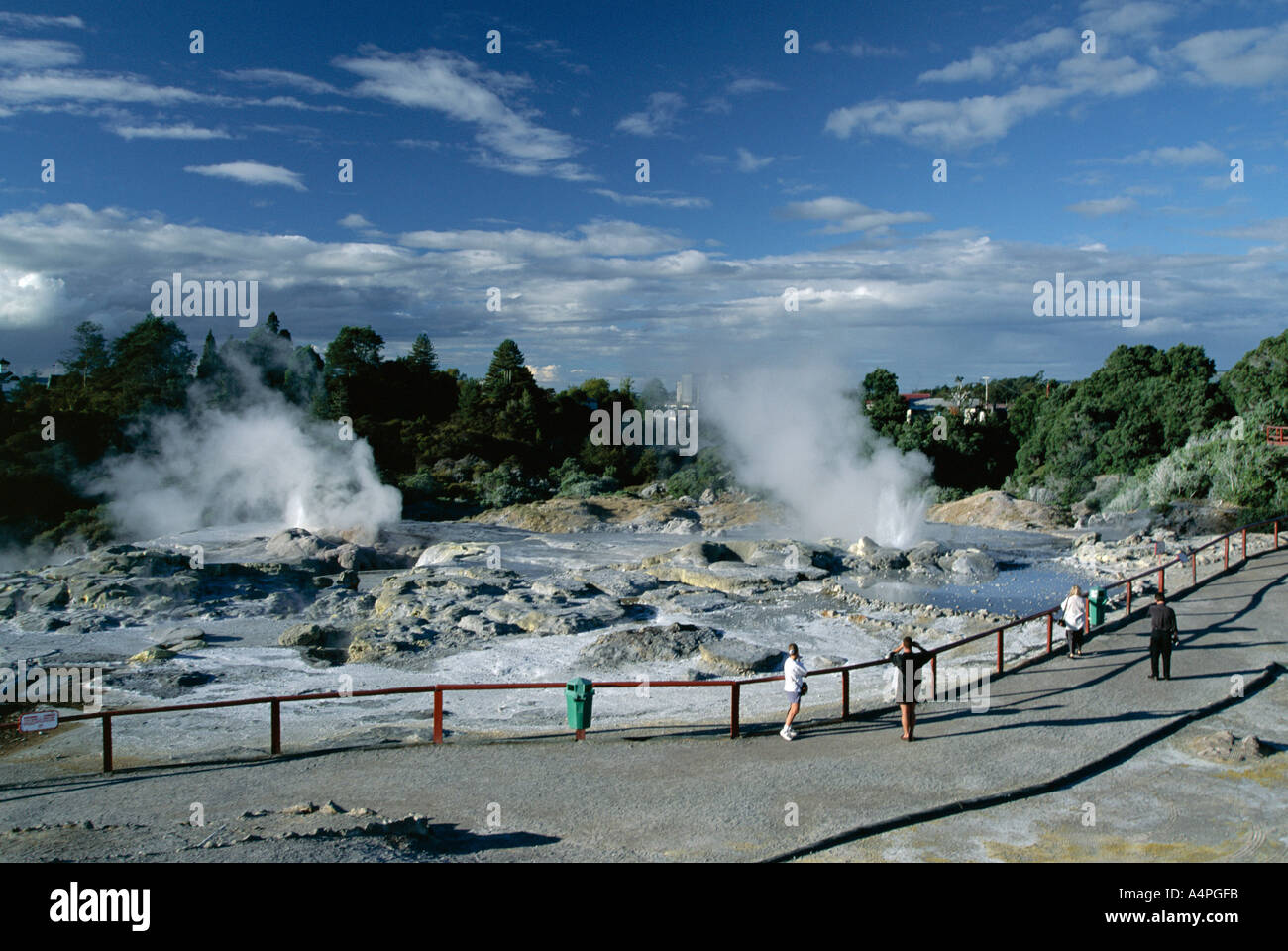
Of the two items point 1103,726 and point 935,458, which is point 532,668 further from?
point 935,458

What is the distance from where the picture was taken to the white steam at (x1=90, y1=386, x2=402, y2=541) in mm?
41156

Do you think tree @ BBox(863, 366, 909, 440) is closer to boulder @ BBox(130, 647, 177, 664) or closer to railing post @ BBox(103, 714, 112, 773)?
boulder @ BBox(130, 647, 177, 664)

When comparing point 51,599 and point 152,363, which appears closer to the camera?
point 51,599

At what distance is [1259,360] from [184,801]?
5327cm

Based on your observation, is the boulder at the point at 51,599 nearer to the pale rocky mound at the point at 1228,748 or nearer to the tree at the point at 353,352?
the pale rocky mound at the point at 1228,748

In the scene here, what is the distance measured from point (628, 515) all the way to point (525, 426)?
2335 cm

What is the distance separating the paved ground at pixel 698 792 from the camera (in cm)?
744

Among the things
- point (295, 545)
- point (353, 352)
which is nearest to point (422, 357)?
point (353, 352)

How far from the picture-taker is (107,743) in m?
9.83

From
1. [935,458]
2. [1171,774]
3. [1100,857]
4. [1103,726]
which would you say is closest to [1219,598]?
[1103,726]

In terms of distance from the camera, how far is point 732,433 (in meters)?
49.5

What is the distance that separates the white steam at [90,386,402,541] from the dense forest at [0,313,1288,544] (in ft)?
6.18

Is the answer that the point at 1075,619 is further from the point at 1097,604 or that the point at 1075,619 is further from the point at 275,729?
the point at 275,729
